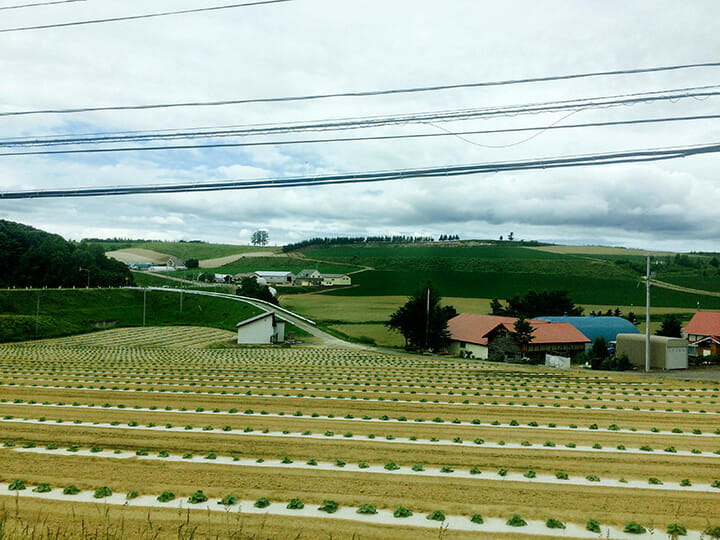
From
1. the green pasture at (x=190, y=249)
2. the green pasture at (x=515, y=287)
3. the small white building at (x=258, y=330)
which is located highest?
the green pasture at (x=190, y=249)

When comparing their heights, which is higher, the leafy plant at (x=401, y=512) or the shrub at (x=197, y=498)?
the leafy plant at (x=401, y=512)

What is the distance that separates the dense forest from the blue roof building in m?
77.5

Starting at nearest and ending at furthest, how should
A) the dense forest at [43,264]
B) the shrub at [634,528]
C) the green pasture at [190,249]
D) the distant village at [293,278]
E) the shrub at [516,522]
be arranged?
the shrub at [634,528] < the shrub at [516,522] < the dense forest at [43,264] < the distant village at [293,278] < the green pasture at [190,249]

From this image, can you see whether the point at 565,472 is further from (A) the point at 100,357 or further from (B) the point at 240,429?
(A) the point at 100,357

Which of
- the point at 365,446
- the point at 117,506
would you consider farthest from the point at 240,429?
the point at 117,506

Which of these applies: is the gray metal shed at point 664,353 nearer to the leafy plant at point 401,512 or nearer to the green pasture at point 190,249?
the leafy plant at point 401,512

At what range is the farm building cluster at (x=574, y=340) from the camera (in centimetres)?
3469

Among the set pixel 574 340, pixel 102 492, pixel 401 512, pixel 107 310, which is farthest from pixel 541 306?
pixel 102 492

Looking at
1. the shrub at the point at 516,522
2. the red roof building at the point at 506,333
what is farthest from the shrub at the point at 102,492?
the red roof building at the point at 506,333

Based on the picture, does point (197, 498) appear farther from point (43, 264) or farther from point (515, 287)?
point (43, 264)

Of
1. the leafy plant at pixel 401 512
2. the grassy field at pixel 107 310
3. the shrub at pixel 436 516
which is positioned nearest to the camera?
the shrub at pixel 436 516

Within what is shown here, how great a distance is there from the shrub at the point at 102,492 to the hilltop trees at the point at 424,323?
3923 centimetres

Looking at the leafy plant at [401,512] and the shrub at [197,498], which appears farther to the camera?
the shrub at [197,498]

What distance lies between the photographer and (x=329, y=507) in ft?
31.1
